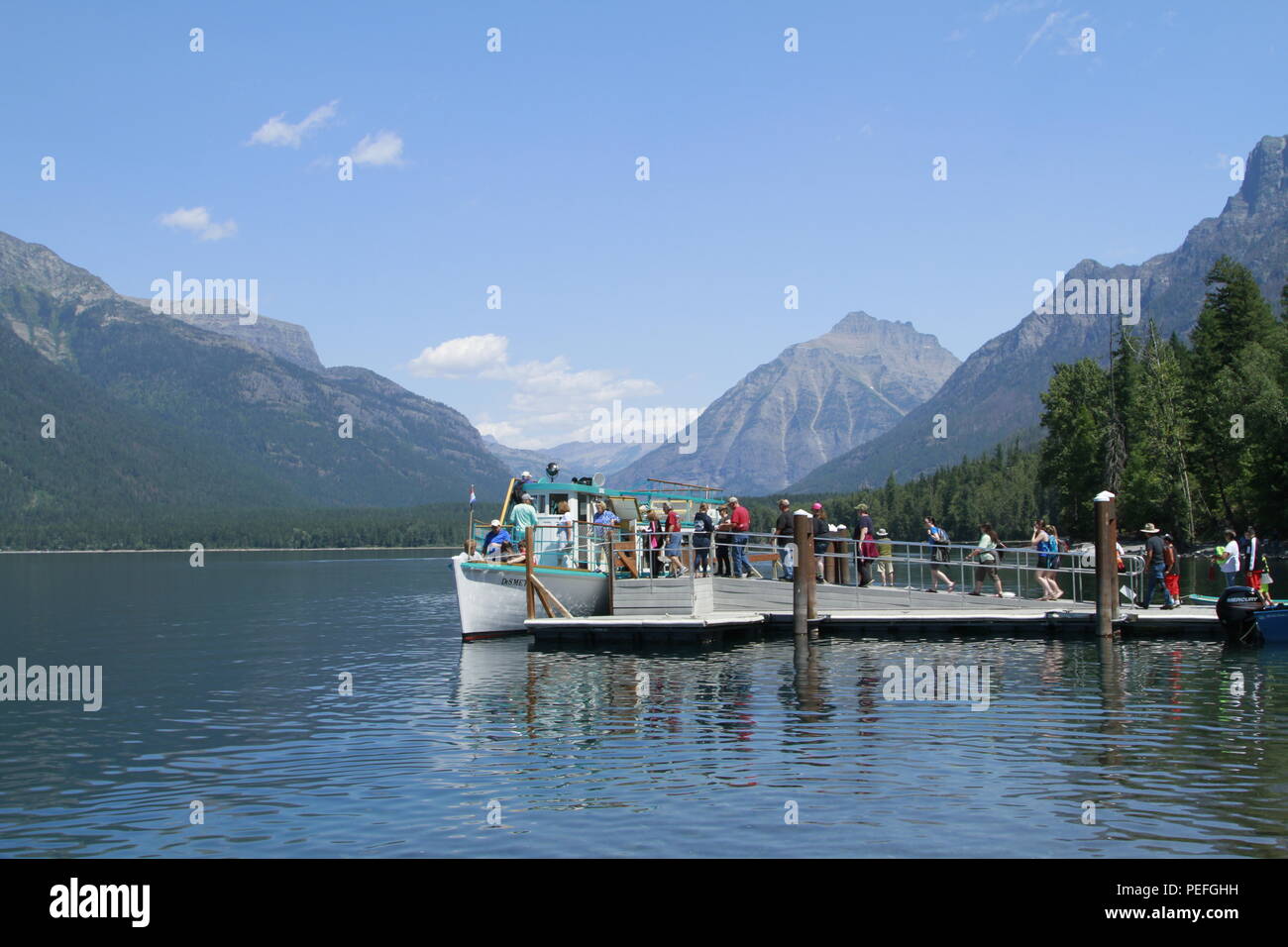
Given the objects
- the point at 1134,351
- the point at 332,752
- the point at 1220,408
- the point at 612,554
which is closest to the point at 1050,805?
the point at 332,752

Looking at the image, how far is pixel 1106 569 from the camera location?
115ft

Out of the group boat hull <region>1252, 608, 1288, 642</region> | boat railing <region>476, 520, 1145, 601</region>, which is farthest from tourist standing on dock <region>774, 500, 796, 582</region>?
boat hull <region>1252, 608, 1288, 642</region>

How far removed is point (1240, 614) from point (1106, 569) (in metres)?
3.65

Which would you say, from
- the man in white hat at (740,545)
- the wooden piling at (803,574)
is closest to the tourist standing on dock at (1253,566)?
the wooden piling at (803,574)

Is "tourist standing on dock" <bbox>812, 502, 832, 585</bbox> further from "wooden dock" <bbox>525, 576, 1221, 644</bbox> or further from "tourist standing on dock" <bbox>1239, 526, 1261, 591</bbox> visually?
"tourist standing on dock" <bbox>1239, 526, 1261, 591</bbox>

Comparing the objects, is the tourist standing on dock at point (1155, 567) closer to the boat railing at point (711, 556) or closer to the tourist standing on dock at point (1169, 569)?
the tourist standing on dock at point (1169, 569)

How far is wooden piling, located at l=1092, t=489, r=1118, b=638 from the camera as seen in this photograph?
34812mm

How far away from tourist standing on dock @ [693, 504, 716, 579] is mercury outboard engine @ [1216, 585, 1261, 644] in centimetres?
1499

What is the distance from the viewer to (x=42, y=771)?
2228 centimetres
